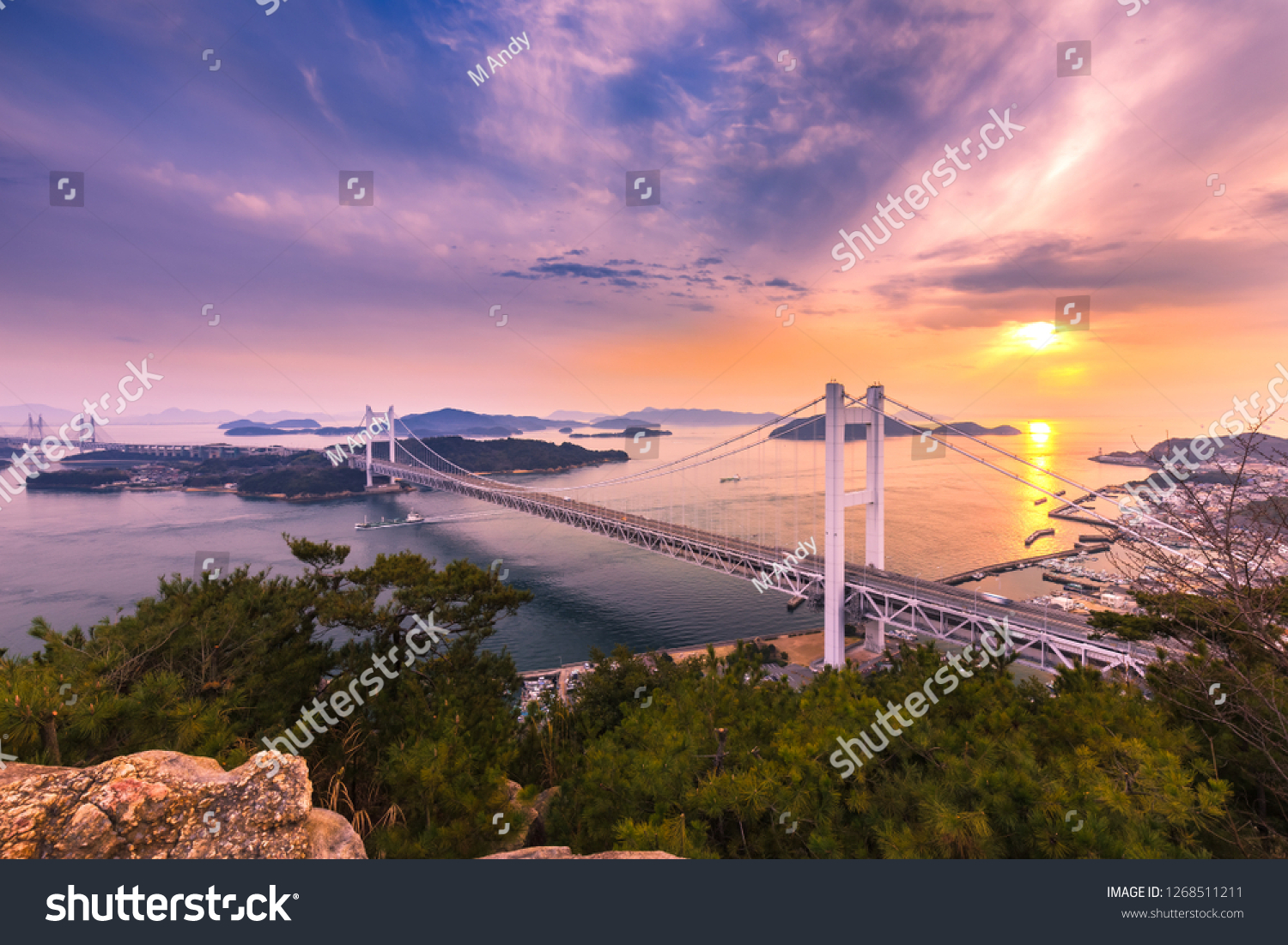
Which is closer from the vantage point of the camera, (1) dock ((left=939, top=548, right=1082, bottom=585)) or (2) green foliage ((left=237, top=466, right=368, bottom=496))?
(1) dock ((left=939, top=548, right=1082, bottom=585))

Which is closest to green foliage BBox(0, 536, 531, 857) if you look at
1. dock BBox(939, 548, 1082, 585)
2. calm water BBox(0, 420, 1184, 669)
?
calm water BBox(0, 420, 1184, 669)

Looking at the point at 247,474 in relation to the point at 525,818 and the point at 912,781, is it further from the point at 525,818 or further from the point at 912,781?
the point at 912,781

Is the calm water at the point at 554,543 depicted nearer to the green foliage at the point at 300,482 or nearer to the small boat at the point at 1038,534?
the small boat at the point at 1038,534

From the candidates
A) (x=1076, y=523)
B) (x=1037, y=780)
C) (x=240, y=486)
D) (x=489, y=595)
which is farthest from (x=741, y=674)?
(x=240, y=486)

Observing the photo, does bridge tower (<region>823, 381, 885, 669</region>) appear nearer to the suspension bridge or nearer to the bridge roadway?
the suspension bridge

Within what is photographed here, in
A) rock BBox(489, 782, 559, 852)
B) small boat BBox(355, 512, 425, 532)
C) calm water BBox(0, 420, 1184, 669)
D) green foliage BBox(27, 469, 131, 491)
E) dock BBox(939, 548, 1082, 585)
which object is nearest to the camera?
rock BBox(489, 782, 559, 852)

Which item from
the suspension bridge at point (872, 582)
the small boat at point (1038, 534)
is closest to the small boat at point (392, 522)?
the suspension bridge at point (872, 582)

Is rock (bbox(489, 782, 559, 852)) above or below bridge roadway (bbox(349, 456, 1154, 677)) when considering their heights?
above

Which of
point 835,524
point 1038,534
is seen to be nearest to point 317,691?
point 835,524
